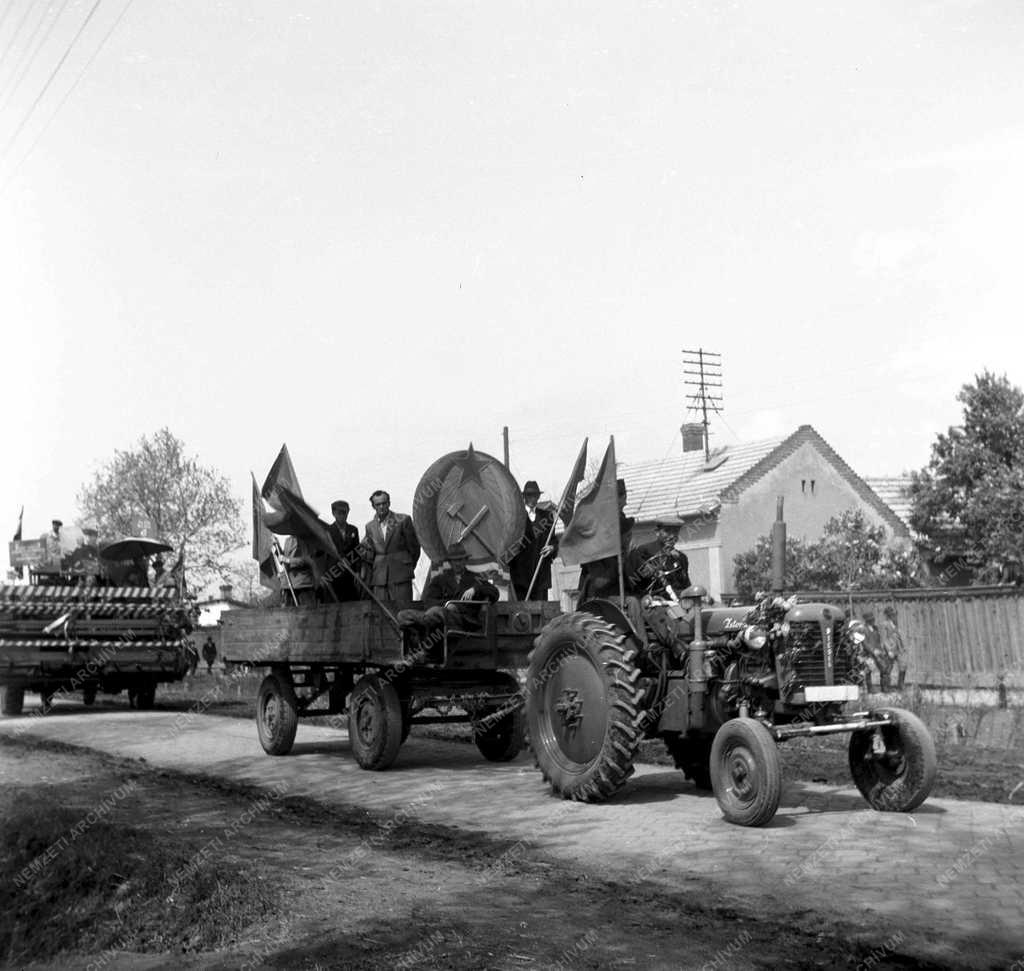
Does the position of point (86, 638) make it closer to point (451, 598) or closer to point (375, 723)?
point (375, 723)

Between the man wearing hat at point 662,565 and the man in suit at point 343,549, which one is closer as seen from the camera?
the man wearing hat at point 662,565

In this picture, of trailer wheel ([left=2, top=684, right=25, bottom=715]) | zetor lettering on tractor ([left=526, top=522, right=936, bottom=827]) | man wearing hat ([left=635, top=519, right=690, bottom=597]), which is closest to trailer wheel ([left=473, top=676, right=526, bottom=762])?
zetor lettering on tractor ([left=526, top=522, right=936, bottom=827])

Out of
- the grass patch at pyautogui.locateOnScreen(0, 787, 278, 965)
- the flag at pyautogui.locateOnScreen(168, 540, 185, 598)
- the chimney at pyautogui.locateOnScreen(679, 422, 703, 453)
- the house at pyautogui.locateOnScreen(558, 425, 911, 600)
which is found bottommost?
the grass patch at pyautogui.locateOnScreen(0, 787, 278, 965)

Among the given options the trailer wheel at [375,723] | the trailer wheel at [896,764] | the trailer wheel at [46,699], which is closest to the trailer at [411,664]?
the trailer wheel at [375,723]

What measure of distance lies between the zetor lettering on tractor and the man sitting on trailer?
4.60 feet

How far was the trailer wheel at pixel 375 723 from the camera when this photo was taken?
1165cm

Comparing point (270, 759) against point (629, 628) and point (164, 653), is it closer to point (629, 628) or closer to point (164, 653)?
point (629, 628)

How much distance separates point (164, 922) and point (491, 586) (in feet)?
20.7

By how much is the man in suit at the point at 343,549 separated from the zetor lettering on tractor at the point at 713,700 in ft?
11.6

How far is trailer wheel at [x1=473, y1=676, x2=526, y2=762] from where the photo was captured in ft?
40.4

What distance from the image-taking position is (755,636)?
862 centimetres

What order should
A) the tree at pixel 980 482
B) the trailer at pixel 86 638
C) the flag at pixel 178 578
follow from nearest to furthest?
1. the trailer at pixel 86 638
2. the flag at pixel 178 578
3. the tree at pixel 980 482

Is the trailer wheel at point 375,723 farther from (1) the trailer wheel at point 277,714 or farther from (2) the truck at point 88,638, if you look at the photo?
(2) the truck at point 88,638

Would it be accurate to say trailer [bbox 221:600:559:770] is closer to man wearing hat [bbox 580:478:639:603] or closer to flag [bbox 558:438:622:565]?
man wearing hat [bbox 580:478:639:603]
